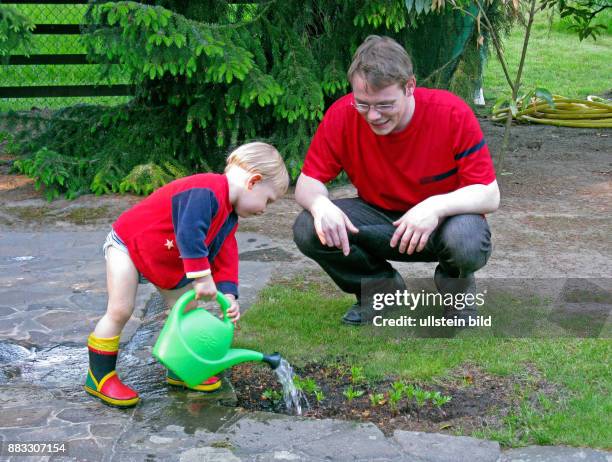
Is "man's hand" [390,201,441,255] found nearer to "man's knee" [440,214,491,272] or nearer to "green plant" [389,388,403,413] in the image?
"man's knee" [440,214,491,272]

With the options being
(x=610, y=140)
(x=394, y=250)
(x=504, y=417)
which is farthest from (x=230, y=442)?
(x=610, y=140)

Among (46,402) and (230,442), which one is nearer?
(230,442)

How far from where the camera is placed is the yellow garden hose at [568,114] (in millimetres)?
8750

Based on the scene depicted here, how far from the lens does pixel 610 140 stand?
820 centimetres

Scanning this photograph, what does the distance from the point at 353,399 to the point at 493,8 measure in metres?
4.60

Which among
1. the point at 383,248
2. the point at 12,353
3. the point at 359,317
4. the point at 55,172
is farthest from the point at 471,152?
the point at 55,172

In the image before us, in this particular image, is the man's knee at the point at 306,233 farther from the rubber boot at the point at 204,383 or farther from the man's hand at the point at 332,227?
the rubber boot at the point at 204,383

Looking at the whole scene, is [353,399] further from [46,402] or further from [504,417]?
[46,402]

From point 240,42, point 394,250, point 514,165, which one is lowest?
point 514,165

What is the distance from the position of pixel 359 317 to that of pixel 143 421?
132 cm

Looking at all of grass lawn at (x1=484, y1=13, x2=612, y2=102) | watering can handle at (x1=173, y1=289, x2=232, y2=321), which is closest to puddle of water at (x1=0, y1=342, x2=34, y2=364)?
watering can handle at (x1=173, y1=289, x2=232, y2=321)

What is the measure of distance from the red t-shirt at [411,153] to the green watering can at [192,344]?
113 centimetres

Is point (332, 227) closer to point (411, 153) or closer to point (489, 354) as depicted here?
point (411, 153)

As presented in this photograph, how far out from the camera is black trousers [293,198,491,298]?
3.58m
